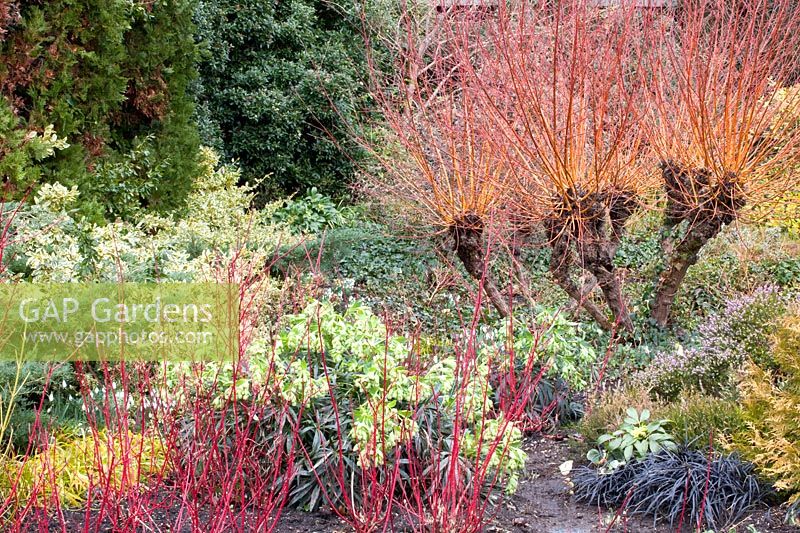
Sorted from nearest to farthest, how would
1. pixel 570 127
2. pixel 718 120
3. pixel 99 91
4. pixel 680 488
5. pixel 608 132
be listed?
pixel 680 488
pixel 570 127
pixel 718 120
pixel 608 132
pixel 99 91

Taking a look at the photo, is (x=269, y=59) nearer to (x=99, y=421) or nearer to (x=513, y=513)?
(x=99, y=421)

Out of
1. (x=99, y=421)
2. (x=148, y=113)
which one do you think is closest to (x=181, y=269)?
(x=99, y=421)

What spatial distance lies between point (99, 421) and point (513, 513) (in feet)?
7.95

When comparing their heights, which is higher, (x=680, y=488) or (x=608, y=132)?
(x=608, y=132)

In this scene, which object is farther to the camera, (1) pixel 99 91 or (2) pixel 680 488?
(1) pixel 99 91

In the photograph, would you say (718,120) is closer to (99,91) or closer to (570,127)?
(570,127)

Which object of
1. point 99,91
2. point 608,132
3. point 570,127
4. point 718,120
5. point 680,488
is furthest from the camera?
point 99,91

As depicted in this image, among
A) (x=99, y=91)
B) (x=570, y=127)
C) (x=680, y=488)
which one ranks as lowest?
(x=680, y=488)

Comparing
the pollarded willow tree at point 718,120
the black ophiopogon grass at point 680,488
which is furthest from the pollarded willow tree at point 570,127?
the black ophiopogon grass at point 680,488

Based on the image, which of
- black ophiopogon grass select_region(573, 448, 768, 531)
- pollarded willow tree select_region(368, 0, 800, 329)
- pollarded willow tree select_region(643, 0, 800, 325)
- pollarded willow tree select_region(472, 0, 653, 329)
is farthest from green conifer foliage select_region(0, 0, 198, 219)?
black ophiopogon grass select_region(573, 448, 768, 531)

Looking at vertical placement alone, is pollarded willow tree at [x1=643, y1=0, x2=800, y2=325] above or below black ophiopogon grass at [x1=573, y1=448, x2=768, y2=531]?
above

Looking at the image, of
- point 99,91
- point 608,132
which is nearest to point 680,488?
point 608,132

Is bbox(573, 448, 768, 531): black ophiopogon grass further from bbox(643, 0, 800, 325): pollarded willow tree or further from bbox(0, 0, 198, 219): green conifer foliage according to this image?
bbox(0, 0, 198, 219): green conifer foliage

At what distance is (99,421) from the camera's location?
4648 millimetres
